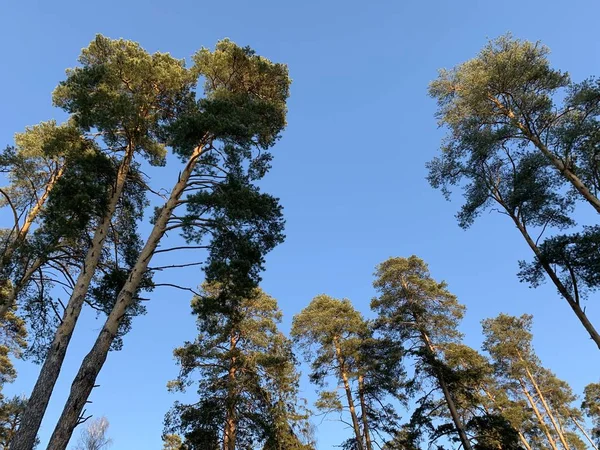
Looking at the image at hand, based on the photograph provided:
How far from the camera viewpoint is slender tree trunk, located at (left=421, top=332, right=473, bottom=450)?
14.5m

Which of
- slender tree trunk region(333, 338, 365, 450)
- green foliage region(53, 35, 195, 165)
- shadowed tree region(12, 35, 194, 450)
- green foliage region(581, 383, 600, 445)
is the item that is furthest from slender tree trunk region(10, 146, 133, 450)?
green foliage region(581, 383, 600, 445)

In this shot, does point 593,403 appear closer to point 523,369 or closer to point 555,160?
point 523,369

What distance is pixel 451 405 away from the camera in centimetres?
1552

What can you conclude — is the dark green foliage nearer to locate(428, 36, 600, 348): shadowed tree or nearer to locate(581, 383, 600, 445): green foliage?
locate(428, 36, 600, 348): shadowed tree

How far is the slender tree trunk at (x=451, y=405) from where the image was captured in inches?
569

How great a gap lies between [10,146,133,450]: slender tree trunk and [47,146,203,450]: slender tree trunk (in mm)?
612

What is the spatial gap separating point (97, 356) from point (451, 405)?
538 inches

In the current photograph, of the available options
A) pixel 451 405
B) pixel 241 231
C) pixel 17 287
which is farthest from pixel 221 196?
pixel 451 405

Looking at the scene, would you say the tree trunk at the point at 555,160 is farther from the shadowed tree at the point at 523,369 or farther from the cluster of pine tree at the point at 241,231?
the shadowed tree at the point at 523,369

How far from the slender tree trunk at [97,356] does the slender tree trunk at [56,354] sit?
612 mm

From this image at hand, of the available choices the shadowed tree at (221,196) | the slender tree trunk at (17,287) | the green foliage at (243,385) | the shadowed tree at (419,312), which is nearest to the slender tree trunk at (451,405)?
the shadowed tree at (419,312)

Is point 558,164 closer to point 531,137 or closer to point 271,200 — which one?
point 531,137

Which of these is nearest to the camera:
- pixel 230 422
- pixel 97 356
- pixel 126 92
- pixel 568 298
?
pixel 97 356

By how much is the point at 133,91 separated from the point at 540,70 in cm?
1383
